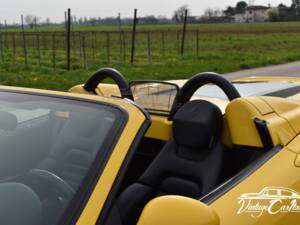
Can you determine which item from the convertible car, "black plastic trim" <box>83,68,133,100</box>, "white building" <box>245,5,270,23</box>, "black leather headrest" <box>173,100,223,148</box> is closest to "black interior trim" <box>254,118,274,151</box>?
the convertible car

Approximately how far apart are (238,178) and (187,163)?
0.48 meters

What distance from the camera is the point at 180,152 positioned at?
2695 mm

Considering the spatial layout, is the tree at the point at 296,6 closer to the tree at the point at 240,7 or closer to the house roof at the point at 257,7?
the house roof at the point at 257,7

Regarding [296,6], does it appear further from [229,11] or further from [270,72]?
[270,72]

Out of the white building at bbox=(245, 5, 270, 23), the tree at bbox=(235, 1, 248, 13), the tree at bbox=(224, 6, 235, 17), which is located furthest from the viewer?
the tree at bbox=(235, 1, 248, 13)

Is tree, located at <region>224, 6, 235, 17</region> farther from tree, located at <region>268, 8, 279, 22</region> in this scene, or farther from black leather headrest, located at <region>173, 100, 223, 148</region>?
black leather headrest, located at <region>173, 100, 223, 148</region>

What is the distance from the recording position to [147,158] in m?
3.17

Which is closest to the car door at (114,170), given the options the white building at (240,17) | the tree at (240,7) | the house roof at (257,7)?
the white building at (240,17)

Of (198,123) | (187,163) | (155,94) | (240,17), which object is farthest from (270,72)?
(240,17)

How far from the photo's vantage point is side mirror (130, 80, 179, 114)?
123 inches

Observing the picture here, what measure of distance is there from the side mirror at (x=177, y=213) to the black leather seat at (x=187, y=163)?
2.85ft

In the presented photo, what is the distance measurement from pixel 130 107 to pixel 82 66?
15.5 m

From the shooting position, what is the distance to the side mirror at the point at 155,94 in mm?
3131

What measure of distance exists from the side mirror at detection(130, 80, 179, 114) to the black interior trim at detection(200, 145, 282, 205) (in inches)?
34.4
